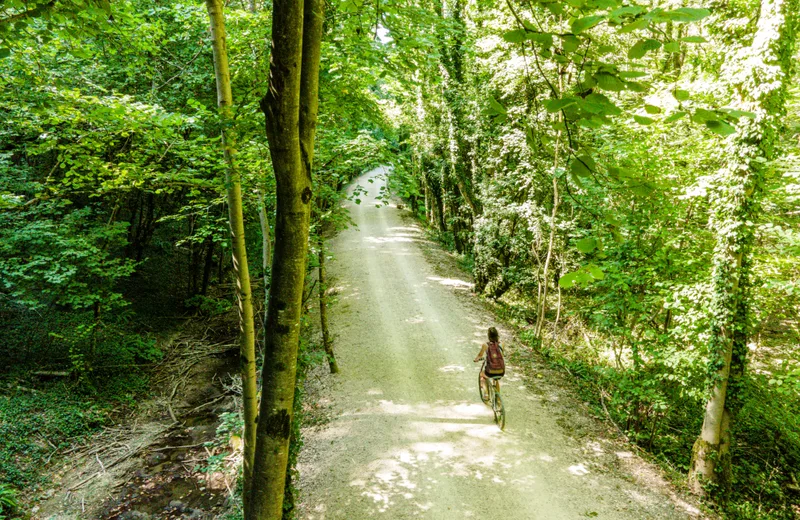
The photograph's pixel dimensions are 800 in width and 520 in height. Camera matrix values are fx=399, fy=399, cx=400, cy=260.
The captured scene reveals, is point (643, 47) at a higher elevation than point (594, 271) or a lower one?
higher

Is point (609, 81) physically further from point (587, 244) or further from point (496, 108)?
point (587, 244)

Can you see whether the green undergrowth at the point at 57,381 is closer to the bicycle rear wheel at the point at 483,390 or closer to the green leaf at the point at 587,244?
the bicycle rear wheel at the point at 483,390

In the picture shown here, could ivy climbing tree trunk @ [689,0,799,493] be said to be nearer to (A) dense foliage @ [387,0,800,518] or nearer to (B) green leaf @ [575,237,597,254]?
(A) dense foliage @ [387,0,800,518]

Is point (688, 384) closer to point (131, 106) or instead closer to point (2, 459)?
point (131, 106)

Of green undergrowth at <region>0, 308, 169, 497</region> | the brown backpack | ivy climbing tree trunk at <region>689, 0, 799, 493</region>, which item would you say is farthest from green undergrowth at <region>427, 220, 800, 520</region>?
green undergrowth at <region>0, 308, 169, 497</region>

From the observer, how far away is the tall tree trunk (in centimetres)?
189

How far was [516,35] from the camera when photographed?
1366 mm

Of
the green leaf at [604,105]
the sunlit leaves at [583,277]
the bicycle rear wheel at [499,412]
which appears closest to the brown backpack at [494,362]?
the bicycle rear wheel at [499,412]

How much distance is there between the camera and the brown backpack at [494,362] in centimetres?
762

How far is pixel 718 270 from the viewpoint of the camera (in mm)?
6414

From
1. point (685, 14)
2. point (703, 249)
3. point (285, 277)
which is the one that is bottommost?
point (703, 249)

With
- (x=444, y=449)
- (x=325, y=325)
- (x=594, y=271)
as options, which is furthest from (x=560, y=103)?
(x=325, y=325)

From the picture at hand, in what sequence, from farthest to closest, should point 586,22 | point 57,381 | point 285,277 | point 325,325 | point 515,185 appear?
point 515,185
point 57,381
point 325,325
point 285,277
point 586,22

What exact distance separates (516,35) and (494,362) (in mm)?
6991
